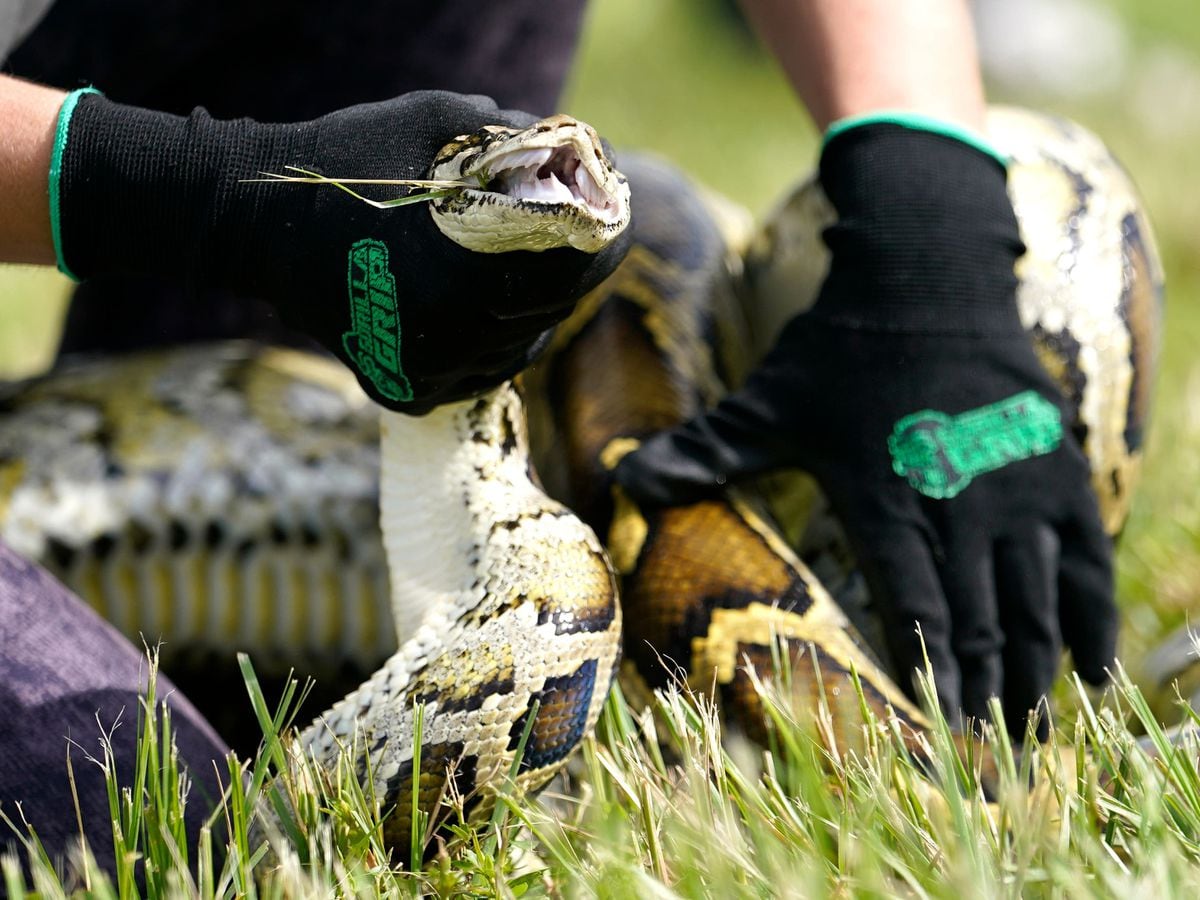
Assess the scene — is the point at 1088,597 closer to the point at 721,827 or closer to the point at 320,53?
the point at 721,827

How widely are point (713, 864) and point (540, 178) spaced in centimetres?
96

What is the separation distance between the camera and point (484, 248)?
190 cm

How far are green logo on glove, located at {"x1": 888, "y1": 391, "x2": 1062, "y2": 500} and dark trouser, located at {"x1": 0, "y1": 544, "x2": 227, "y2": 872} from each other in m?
1.40

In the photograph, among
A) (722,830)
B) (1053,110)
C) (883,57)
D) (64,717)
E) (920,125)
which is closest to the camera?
(722,830)

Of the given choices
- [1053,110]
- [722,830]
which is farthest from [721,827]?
[1053,110]

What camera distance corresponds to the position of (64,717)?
7.01ft

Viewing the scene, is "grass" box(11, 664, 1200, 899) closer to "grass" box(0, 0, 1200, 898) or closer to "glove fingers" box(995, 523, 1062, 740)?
"grass" box(0, 0, 1200, 898)

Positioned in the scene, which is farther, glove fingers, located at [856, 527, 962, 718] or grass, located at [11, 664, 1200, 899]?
glove fingers, located at [856, 527, 962, 718]

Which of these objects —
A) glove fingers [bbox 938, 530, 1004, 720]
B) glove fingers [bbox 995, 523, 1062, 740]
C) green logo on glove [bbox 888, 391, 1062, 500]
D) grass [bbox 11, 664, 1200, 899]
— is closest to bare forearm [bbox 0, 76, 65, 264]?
grass [bbox 11, 664, 1200, 899]

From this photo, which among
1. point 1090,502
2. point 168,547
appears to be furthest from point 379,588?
point 1090,502

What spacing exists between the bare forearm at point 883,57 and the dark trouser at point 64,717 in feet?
6.06

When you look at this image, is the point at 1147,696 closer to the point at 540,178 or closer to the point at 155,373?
the point at 540,178

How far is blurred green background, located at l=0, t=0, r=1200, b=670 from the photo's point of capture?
3.54 meters

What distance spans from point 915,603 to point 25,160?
5.77 ft
